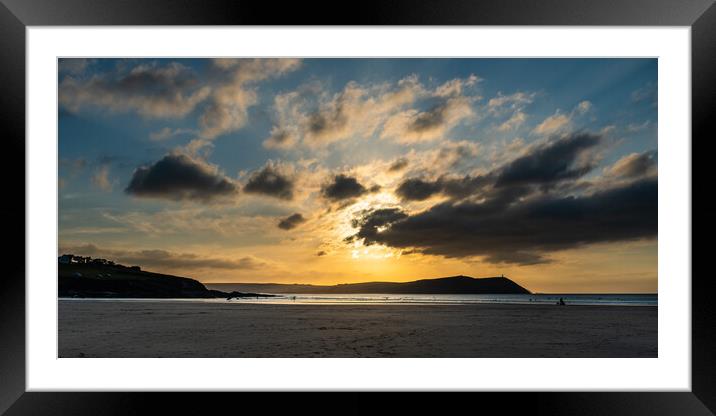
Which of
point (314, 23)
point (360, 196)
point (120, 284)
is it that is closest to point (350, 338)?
point (314, 23)

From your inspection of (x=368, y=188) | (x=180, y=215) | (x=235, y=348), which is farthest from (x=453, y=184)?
(x=235, y=348)

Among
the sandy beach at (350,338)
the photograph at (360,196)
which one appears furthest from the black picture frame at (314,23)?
the photograph at (360,196)

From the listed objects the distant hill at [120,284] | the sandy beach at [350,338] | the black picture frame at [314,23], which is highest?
the black picture frame at [314,23]

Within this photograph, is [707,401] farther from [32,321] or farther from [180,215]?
[180,215]

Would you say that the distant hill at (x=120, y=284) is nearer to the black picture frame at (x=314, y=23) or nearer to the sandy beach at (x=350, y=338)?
the sandy beach at (x=350, y=338)

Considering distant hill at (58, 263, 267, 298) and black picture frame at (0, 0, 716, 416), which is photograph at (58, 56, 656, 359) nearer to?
distant hill at (58, 263, 267, 298)

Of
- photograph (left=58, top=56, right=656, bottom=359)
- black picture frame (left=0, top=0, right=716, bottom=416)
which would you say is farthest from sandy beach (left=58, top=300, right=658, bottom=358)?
black picture frame (left=0, top=0, right=716, bottom=416)

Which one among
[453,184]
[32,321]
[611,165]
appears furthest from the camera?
[453,184]
